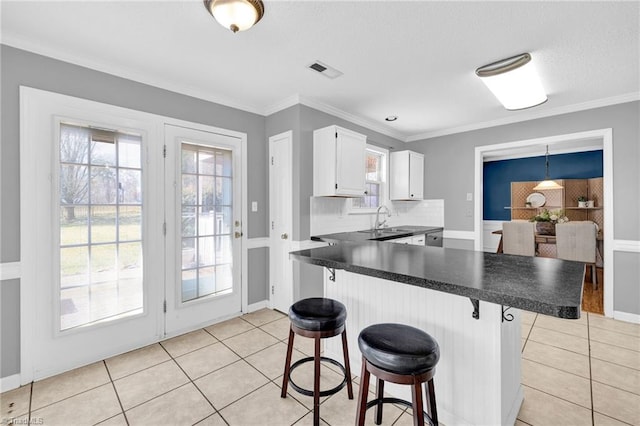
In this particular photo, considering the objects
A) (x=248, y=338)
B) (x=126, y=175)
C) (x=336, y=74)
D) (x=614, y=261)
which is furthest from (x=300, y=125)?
(x=614, y=261)

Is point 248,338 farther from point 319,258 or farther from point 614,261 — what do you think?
→ point 614,261

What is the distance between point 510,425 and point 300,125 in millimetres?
2977

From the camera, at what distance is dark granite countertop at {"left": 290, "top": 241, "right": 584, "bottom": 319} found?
1029 millimetres

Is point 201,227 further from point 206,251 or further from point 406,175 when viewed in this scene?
point 406,175

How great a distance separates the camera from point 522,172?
6.72 m

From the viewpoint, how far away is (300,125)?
3.21m

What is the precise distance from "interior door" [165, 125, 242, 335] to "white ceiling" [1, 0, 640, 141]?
1.85ft

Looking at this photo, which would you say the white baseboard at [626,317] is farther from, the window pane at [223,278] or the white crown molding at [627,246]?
the window pane at [223,278]

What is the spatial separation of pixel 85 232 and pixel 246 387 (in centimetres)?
177

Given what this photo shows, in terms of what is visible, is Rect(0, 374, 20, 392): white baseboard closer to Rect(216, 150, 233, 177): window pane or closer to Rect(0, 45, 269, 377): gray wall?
Rect(0, 45, 269, 377): gray wall

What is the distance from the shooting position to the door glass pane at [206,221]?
2.91 meters

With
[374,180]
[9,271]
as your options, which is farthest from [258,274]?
[374,180]

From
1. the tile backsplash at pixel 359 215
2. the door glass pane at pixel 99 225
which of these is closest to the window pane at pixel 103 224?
the door glass pane at pixel 99 225

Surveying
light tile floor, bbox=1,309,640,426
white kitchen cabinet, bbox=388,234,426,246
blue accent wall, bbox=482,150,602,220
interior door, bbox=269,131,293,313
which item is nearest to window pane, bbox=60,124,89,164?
light tile floor, bbox=1,309,640,426
